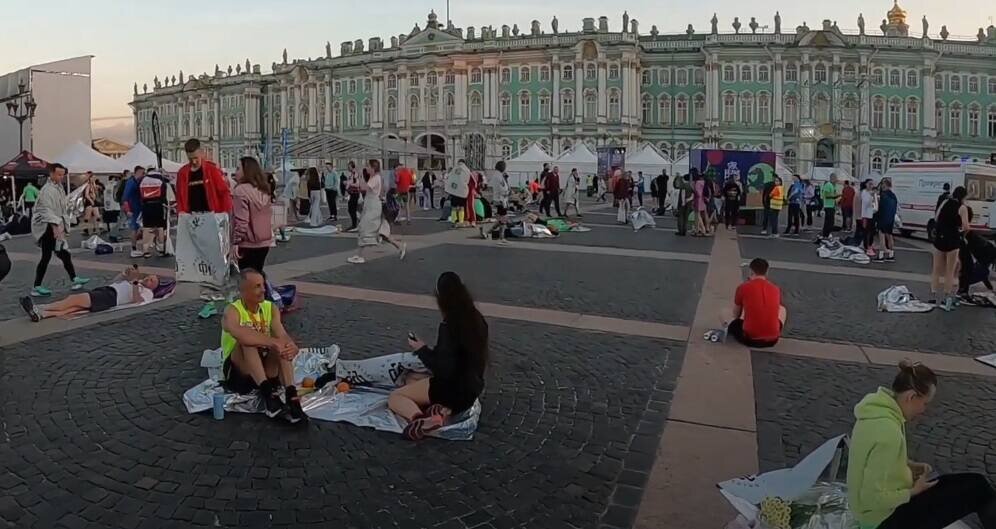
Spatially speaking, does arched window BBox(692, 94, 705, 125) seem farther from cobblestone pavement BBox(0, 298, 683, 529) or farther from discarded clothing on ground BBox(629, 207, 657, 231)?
cobblestone pavement BBox(0, 298, 683, 529)

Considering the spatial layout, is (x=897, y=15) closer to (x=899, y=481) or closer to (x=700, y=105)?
(x=700, y=105)

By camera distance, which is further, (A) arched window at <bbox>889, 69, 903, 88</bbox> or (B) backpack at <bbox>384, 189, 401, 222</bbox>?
(A) arched window at <bbox>889, 69, 903, 88</bbox>

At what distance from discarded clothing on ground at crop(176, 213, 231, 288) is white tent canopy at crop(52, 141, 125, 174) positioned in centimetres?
2290

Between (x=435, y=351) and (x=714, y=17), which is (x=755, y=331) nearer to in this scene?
(x=435, y=351)

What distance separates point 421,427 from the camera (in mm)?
4910

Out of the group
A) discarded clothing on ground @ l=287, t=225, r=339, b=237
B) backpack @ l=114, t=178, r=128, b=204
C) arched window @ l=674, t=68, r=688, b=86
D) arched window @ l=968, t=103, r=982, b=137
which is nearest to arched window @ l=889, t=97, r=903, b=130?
arched window @ l=968, t=103, r=982, b=137

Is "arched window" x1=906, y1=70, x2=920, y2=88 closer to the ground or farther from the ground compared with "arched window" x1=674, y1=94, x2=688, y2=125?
farther from the ground

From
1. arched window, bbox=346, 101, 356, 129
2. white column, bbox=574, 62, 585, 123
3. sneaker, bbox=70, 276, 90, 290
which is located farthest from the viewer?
arched window, bbox=346, 101, 356, 129

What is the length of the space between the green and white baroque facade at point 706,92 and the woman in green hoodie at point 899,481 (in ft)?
240

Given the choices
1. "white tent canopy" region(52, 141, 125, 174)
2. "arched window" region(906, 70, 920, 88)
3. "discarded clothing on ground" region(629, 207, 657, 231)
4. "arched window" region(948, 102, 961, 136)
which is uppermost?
"arched window" region(906, 70, 920, 88)

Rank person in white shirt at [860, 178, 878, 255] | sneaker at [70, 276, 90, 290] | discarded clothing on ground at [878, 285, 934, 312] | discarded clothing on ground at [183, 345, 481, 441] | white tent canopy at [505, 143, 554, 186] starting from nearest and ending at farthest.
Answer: discarded clothing on ground at [183, 345, 481, 441] < discarded clothing on ground at [878, 285, 934, 312] < sneaker at [70, 276, 90, 290] < person in white shirt at [860, 178, 878, 255] < white tent canopy at [505, 143, 554, 186]

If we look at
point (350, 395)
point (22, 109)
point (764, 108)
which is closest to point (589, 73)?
point (764, 108)

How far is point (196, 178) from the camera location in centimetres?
830

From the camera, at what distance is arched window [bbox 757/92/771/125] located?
74.3 metres
